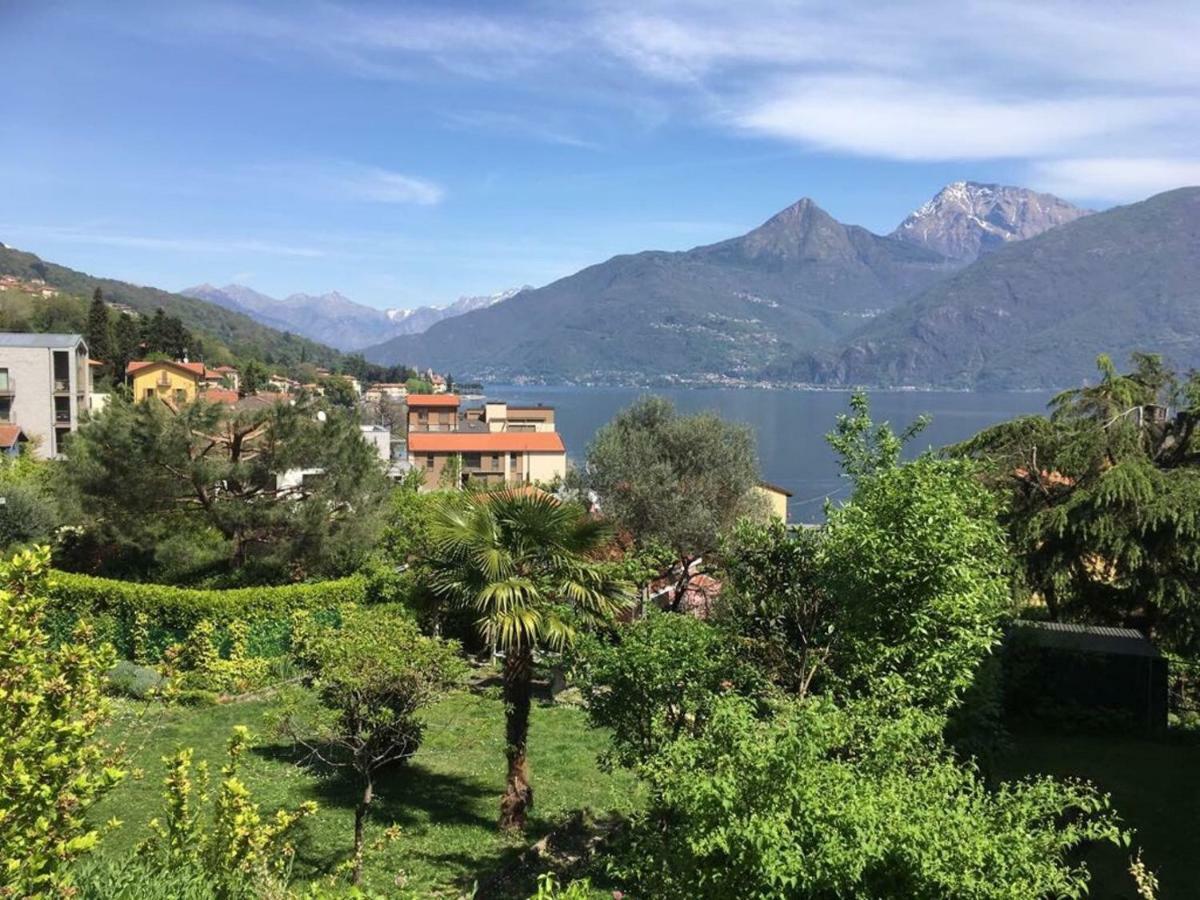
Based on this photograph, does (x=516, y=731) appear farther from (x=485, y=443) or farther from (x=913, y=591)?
(x=485, y=443)

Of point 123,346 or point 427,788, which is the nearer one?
point 427,788

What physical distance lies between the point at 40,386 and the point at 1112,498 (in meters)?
58.3

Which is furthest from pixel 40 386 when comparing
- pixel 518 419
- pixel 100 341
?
pixel 518 419

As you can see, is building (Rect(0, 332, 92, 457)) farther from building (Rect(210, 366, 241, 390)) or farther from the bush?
the bush

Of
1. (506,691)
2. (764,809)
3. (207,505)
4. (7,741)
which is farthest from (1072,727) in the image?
(207,505)

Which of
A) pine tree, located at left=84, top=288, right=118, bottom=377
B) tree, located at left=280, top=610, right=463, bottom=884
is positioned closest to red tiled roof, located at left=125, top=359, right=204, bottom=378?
pine tree, located at left=84, top=288, right=118, bottom=377

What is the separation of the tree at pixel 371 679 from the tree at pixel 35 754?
677 centimetres

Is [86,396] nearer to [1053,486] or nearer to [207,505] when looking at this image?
[207,505]

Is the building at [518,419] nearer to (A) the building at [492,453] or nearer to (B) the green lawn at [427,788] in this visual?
(A) the building at [492,453]

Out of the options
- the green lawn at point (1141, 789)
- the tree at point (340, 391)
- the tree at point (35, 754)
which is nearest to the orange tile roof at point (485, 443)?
the green lawn at point (1141, 789)

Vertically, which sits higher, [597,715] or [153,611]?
[597,715]

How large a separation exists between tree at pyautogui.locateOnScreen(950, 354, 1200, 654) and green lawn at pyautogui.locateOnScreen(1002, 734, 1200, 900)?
3.94 m

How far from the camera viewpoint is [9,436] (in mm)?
50875

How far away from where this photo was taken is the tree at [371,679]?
1131 cm
